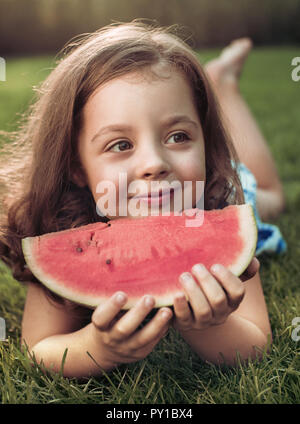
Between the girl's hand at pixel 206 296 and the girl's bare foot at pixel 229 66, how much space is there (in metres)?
A: 2.44

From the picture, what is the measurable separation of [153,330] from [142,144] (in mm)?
624

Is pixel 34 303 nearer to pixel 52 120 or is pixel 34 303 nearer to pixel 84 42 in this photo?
pixel 52 120

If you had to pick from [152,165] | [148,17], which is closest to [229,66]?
[152,165]

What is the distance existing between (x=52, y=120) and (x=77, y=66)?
0.73ft

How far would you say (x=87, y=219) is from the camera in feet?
6.21

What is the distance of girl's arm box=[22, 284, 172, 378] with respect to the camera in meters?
1.19

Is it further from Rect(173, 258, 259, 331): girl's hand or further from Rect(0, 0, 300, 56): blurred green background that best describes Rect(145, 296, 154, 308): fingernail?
Rect(0, 0, 300, 56): blurred green background

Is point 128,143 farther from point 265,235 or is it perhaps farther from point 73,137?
point 265,235

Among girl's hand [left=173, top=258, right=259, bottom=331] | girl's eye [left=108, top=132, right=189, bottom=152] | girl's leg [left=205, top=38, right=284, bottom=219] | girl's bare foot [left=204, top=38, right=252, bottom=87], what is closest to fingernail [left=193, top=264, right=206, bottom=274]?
girl's hand [left=173, top=258, right=259, bottom=331]

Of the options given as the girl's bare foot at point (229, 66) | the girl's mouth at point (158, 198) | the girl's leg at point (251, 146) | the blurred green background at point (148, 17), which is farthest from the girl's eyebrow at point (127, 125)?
the blurred green background at point (148, 17)

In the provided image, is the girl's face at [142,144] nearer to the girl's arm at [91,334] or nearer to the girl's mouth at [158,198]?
the girl's mouth at [158,198]

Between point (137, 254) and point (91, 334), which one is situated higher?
point (137, 254)

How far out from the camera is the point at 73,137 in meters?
1.79

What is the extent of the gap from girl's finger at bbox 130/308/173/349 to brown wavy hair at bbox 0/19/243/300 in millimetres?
625
